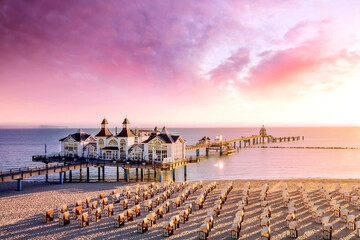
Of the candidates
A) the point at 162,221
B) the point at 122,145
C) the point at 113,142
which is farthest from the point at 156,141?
the point at 162,221

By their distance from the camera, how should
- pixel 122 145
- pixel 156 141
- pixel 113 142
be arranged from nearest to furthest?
pixel 156 141 → pixel 122 145 → pixel 113 142

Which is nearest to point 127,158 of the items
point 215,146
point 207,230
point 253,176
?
point 253,176

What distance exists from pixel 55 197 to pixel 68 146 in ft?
74.2

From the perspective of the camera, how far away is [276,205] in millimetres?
23266

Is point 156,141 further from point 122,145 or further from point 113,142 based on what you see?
point 113,142

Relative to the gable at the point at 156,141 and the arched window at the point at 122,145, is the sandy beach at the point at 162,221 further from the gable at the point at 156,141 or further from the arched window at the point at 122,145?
the arched window at the point at 122,145

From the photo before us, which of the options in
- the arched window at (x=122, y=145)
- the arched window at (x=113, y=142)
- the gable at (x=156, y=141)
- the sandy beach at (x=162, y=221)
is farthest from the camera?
the arched window at (x=113, y=142)

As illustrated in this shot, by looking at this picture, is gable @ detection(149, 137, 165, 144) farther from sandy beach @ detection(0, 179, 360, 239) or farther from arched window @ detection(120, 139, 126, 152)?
sandy beach @ detection(0, 179, 360, 239)

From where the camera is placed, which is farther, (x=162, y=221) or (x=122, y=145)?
(x=122, y=145)

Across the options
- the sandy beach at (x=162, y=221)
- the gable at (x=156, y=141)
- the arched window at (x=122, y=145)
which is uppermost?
the gable at (x=156, y=141)

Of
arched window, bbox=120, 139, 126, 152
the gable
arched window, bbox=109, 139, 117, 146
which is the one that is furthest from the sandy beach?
arched window, bbox=109, 139, 117, 146

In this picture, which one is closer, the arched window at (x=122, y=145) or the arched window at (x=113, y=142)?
the arched window at (x=122, y=145)

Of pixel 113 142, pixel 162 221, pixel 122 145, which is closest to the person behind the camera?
pixel 162 221

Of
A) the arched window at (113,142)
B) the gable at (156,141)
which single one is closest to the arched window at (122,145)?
the arched window at (113,142)
